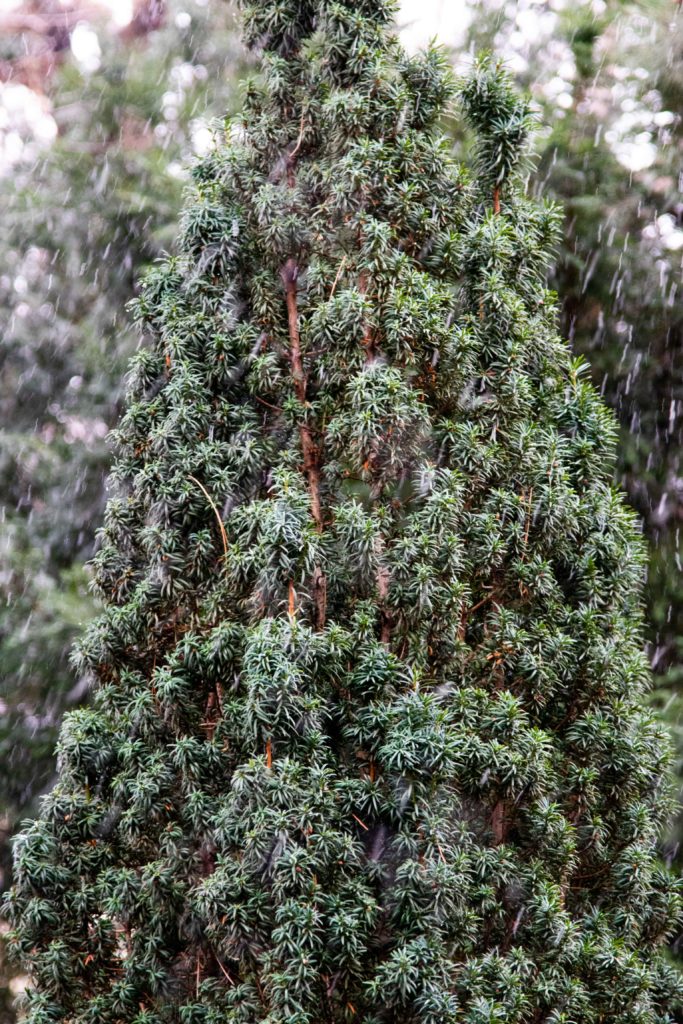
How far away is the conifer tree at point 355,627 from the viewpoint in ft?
11.1

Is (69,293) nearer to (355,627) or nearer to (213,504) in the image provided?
(213,504)

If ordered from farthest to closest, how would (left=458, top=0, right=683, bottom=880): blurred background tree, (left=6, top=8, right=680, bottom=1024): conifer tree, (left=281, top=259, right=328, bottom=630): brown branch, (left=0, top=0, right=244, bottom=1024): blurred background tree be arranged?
(left=0, top=0, right=244, bottom=1024): blurred background tree → (left=458, top=0, right=683, bottom=880): blurred background tree → (left=281, top=259, right=328, bottom=630): brown branch → (left=6, top=8, right=680, bottom=1024): conifer tree

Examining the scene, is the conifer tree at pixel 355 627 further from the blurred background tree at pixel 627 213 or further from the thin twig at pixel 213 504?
the blurred background tree at pixel 627 213

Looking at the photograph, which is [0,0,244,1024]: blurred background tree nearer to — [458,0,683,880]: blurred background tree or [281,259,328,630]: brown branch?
[458,0,683,880]: blurred background tree

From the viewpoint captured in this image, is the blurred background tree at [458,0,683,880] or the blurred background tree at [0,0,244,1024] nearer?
the blurred background tree at [458,0,683,880]

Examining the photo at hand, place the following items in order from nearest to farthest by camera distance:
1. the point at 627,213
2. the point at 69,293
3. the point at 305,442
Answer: the point at 305,442 < the point at 627,213 < the point at 69,293

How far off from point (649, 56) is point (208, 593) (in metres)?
5.15

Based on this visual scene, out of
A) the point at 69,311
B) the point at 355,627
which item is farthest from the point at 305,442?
the point at 69,311

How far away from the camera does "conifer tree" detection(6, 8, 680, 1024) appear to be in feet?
11.1

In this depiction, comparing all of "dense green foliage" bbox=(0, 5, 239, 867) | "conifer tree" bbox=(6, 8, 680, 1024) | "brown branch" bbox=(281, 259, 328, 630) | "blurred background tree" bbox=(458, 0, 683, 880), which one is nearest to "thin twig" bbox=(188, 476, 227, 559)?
"conifer tree" bbox=(6, 8, 680, 1024)

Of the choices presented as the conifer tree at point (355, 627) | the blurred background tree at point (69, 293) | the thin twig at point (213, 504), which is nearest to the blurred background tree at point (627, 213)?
the blurred background tree at point (69, 293)

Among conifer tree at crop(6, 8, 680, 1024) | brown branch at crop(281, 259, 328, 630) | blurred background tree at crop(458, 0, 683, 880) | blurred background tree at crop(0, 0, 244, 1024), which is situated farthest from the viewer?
blurred background tree at crop(0, 0, 244, 1024)

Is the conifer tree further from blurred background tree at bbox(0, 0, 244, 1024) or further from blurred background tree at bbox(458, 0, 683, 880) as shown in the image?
blurred background tree at bbox(0, 0, 244, 1024)

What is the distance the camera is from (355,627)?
11.9 ft
